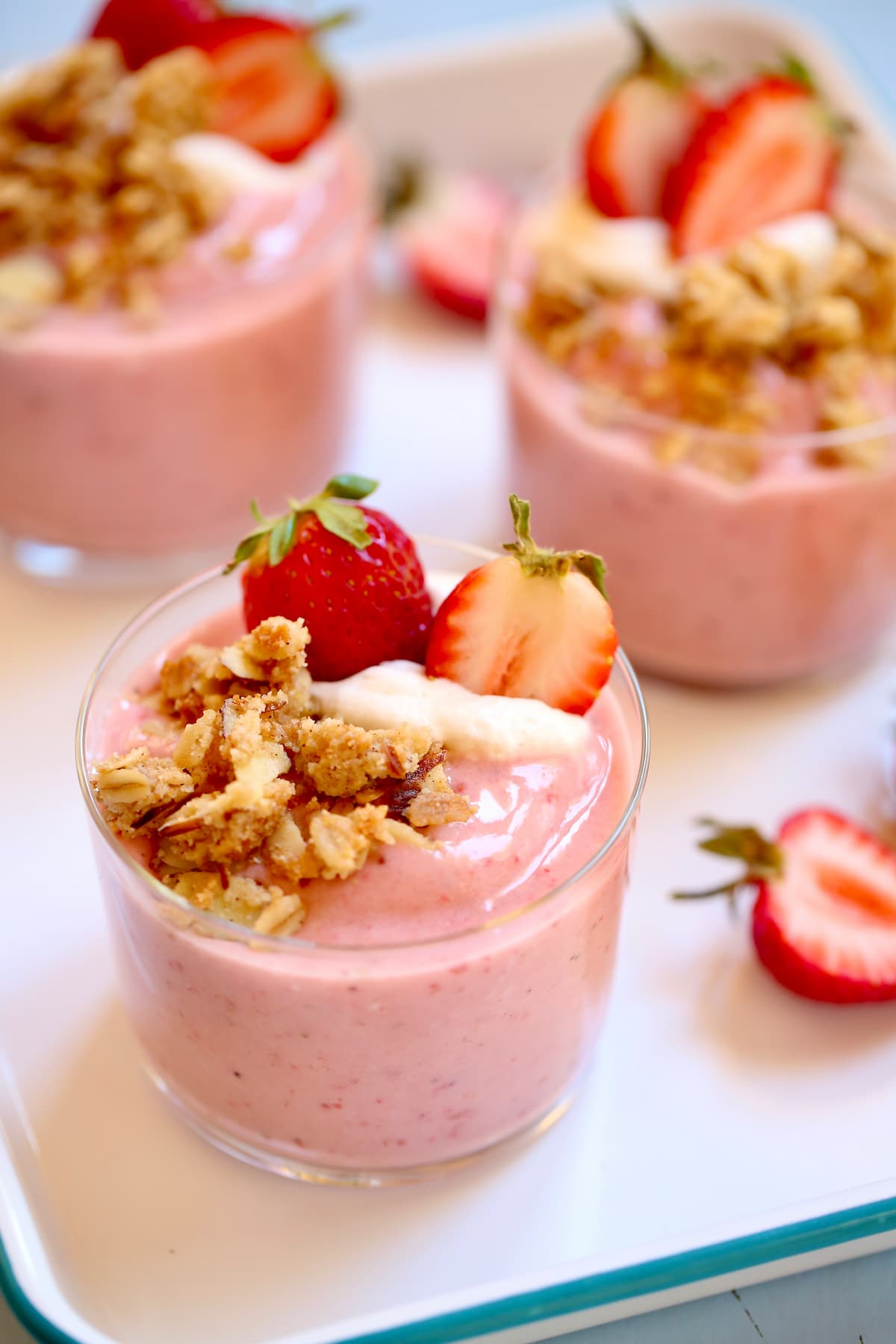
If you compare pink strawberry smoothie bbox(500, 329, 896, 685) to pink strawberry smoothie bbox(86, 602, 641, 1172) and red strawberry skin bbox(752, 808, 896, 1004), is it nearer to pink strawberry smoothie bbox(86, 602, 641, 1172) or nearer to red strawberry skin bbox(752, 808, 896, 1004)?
red strawberry skin bbox(752, 808, 896, 1004)

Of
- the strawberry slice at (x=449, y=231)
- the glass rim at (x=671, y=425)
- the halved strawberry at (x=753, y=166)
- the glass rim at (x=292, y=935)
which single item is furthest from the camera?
the strawberry slice at (x=449, y=231)


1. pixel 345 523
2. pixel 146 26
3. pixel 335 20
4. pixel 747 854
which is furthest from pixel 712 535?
pixel 146 26

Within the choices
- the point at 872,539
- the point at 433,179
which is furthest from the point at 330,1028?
the point at 433,179

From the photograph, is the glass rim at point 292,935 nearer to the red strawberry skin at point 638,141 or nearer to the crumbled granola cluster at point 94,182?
the crumbled granola cluster at point 94,182

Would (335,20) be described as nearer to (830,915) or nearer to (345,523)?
(345,523)

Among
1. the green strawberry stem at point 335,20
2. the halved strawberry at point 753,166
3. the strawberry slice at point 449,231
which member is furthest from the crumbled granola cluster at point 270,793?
the strawberry slice at point 449,231

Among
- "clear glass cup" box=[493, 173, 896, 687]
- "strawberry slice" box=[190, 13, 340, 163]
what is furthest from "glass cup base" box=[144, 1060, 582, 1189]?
"strawberry slice" box=[190, 13, 340, 163]
